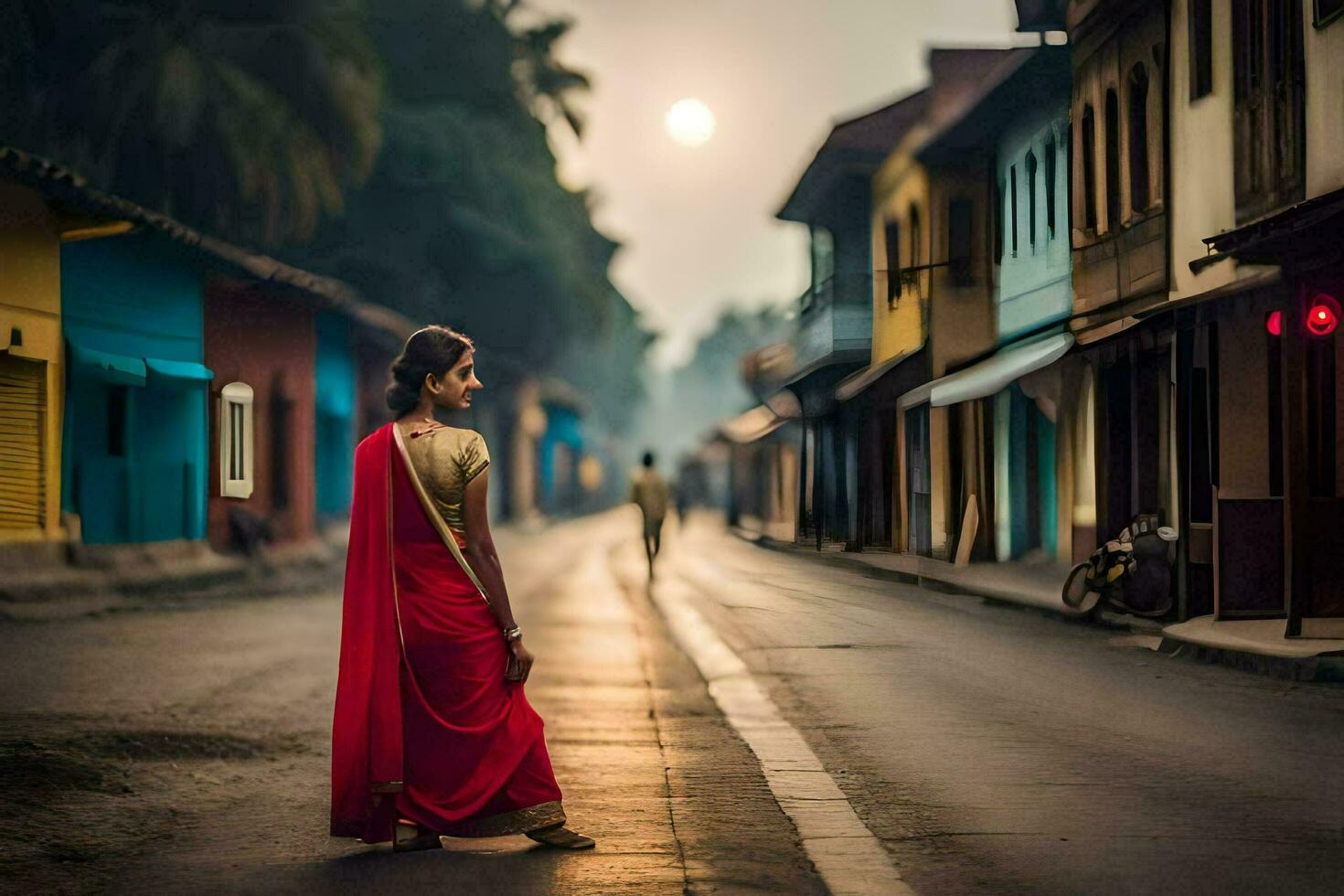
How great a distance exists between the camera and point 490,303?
4103 cm

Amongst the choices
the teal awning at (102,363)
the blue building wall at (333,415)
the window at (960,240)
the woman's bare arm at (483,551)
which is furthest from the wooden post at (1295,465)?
the blue building wall at (333,415)

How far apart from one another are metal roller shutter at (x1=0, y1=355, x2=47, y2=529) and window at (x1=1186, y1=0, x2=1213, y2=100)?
549 centimetres

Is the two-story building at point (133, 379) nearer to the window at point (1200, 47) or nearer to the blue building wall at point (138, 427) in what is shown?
the blue building wall at point (138, 427)

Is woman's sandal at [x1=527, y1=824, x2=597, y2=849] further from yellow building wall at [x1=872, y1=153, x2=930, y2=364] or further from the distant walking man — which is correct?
yellow building wall at [x1=872, y1=153, x2=930, y2=364]

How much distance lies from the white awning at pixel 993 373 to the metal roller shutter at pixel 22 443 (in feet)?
15.8

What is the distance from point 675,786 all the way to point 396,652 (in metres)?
1.85

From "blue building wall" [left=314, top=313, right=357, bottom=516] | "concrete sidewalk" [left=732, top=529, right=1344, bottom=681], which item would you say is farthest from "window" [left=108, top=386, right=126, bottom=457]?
"concrete sidewalk" [left=732, top=529, right=1344, bottom=681]

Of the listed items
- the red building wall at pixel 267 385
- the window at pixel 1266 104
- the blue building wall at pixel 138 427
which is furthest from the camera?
the red building wall at pixel 267 385

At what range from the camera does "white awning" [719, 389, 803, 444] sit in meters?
4.37

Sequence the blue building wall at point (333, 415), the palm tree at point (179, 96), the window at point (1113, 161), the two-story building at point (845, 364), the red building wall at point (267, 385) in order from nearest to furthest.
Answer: the window at point (1113, 161), the two-story building at point (845, 364), the red building wall at point (267, 385), the palm tree at point (179, 96), the blue building wall at point (333, 415)

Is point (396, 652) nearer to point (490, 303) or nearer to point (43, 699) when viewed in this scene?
point (43, 699)

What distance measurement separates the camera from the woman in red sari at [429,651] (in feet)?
17.2

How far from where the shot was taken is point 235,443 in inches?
300

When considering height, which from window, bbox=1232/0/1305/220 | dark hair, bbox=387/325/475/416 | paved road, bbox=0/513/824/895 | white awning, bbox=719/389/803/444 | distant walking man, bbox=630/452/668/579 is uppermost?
window, bbox=1232/0/1305/220
